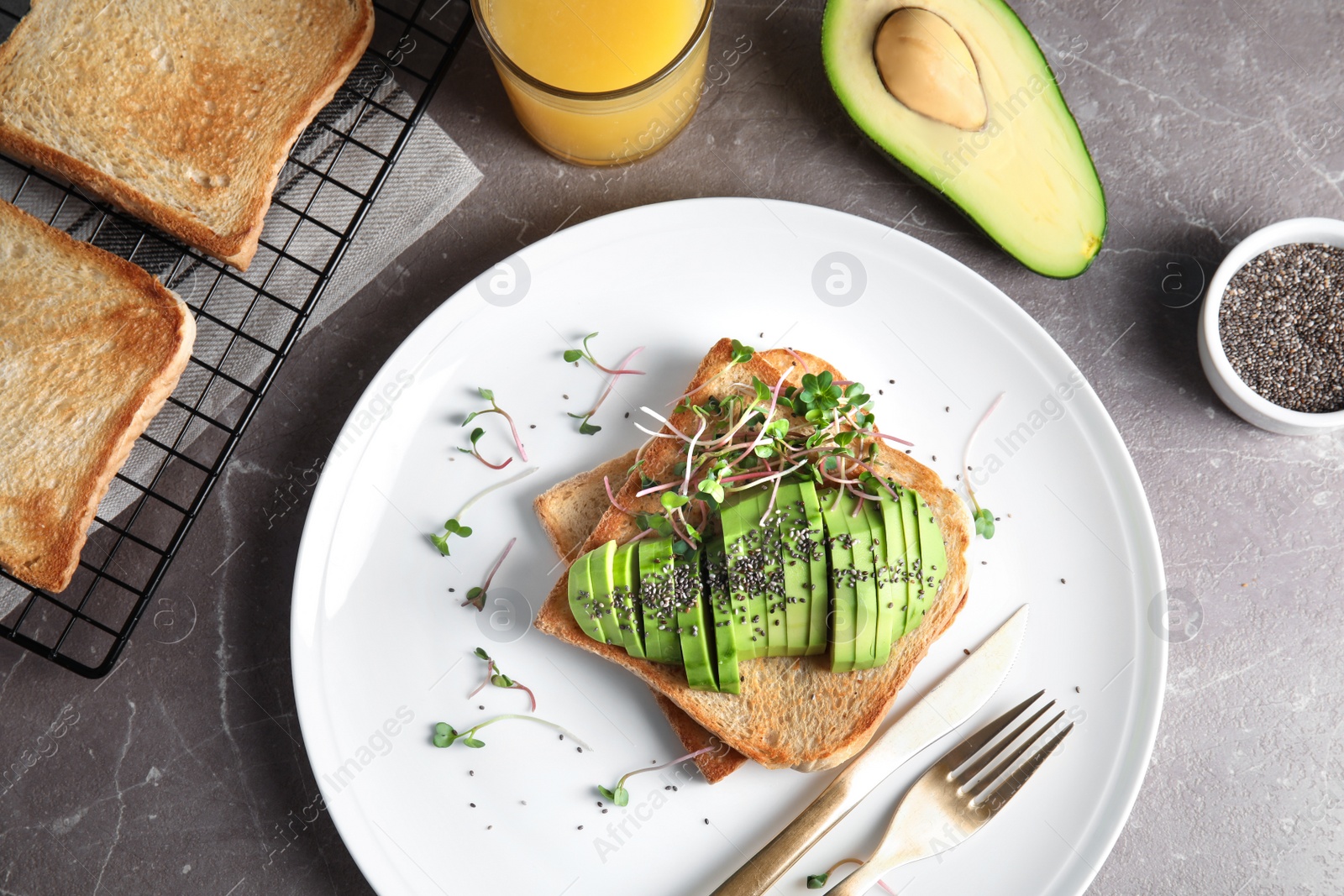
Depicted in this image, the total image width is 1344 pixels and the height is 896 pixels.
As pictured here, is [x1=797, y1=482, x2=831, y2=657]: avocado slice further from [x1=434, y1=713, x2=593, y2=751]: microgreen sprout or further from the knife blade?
[x1=434, y1=713, x2=593, y2=751]: microgreen sprout

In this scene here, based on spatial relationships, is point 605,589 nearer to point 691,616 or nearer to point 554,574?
point 691,616

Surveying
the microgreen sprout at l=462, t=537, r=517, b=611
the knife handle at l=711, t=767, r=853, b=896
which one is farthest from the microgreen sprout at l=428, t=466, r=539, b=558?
the knife handle at l=711, t=767, r=853, b=896

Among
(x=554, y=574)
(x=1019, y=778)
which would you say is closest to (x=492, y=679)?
(x=554, y=574)

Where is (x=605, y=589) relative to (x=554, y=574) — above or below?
above

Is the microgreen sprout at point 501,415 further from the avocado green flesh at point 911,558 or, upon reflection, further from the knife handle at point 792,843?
the knife handle at point 792,843

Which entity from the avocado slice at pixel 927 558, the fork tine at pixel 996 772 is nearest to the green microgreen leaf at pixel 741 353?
the avocado slice at pixel 927 558

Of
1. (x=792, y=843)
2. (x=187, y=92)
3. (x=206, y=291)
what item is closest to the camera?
(x=792, y=843)
